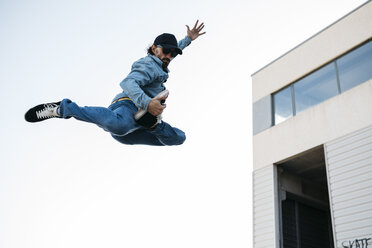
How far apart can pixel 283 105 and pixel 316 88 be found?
1180mm

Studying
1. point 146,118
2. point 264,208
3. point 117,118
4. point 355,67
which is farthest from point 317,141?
point 117,118

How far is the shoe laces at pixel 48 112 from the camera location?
342 cm

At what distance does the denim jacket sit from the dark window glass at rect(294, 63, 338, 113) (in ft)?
24.3

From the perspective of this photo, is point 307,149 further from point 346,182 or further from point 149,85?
point 149,85

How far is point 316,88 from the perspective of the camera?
10445 mm

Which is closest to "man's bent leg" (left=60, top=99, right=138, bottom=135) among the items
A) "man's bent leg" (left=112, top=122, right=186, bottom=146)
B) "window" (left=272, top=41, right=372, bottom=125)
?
"man's bent leg" (left=112, top=122, right=186, bottom=146)

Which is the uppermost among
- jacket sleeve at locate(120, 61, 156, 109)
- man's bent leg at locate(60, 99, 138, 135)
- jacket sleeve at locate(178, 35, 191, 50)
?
jacket sleeve at locate(178, 35, 191, 50)

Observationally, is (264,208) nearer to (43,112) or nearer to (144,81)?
(144,81)

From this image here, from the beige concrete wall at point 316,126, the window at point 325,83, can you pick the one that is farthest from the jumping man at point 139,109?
the window at point 325,83

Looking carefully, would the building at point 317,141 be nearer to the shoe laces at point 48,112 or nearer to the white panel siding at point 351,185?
the white panel siding at point 351,185

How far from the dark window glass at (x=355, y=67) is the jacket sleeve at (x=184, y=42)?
641cm

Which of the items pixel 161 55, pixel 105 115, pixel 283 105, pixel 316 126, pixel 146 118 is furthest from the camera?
pixel 283 105

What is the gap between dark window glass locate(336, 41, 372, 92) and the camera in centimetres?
920

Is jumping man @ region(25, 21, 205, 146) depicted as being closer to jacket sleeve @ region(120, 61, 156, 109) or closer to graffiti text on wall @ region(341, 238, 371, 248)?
jacket sleeve @ region(120, 61, 156, 109)
